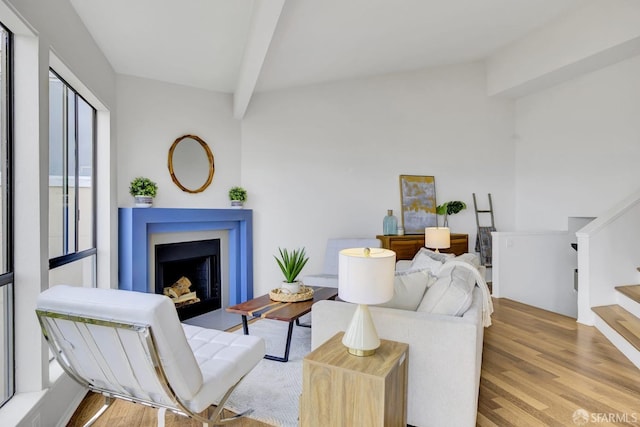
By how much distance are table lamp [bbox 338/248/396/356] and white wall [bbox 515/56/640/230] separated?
4.50 m

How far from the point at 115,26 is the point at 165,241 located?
2149 mm

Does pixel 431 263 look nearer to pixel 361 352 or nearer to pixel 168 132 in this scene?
pixel 361 352

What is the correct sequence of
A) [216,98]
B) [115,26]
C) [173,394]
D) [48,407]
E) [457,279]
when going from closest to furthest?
[173,394] < [48,407] < [457,279] < [115,26] < [216,98]

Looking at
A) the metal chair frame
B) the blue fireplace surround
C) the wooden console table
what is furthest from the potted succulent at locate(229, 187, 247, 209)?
the metal chair frame

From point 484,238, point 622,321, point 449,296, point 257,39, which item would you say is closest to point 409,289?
point 449,296

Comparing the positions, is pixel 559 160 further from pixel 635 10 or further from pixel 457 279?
pixel 457 279

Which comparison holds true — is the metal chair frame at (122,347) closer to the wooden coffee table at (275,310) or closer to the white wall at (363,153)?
the wooden coffee table at (275,310)

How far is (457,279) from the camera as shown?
2207 millimetres

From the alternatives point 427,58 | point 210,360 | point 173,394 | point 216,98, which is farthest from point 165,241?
point 427,58

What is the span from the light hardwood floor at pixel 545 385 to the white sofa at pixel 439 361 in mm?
355

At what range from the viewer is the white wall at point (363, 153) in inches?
190

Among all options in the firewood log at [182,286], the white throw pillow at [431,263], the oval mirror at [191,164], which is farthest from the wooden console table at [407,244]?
the firewood log at [182,286]

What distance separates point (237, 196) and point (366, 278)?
320cm

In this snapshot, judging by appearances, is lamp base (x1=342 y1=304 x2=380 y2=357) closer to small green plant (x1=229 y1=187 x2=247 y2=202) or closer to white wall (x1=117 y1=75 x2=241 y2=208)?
white wall (x1=117 y1=75 x2=241 y2=208)
